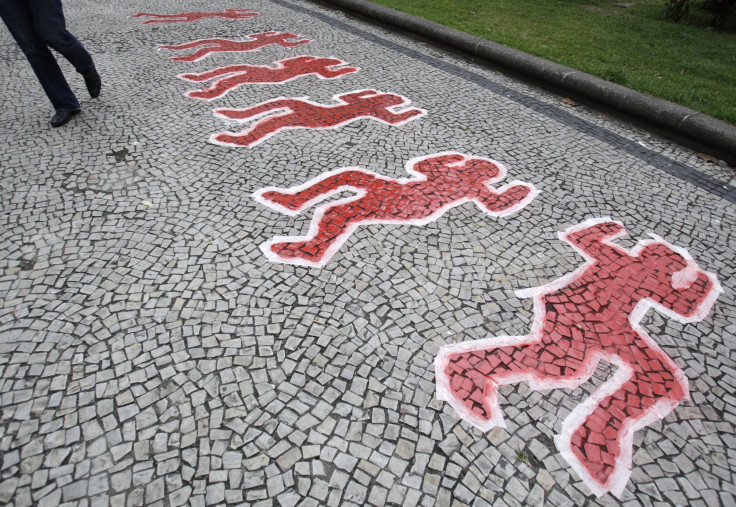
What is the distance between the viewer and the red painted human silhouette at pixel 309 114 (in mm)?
4516

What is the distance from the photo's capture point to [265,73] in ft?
19.1

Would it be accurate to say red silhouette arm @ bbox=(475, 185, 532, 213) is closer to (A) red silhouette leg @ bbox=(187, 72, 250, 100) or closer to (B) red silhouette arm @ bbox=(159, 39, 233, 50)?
(A) red silhouette leg @ bbox=(187, 72, 250, 100)

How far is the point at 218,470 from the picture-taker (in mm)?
1970

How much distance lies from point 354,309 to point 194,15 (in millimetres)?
7491

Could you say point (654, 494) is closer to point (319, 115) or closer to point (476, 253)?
point (476, 253)

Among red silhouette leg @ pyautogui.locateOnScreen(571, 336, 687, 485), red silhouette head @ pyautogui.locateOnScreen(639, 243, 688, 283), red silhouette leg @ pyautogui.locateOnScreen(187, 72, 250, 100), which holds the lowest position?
red silhouette leg @ pyautogui.locateOnScreen(571, 336, 687, 485)

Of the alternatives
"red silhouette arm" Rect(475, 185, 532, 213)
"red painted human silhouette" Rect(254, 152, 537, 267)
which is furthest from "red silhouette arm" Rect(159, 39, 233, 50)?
"red silhouette arm" Rect(475, 185, 532, 213)

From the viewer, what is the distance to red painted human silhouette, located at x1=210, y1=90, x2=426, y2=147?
452 cm

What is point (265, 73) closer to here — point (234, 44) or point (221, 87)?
point (221, 87)

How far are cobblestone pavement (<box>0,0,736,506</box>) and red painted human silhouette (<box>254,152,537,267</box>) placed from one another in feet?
0.08

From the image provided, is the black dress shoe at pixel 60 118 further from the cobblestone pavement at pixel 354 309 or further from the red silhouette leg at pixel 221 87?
the red silhouette leg at pixel 221 87

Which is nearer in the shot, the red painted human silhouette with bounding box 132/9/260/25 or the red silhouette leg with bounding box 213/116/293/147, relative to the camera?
the red silhouette leg with bounding box 213/116/293/147

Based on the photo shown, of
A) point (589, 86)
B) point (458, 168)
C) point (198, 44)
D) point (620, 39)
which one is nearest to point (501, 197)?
point (458, 168)

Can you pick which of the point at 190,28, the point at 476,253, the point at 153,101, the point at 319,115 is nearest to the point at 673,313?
the point at 476,253
